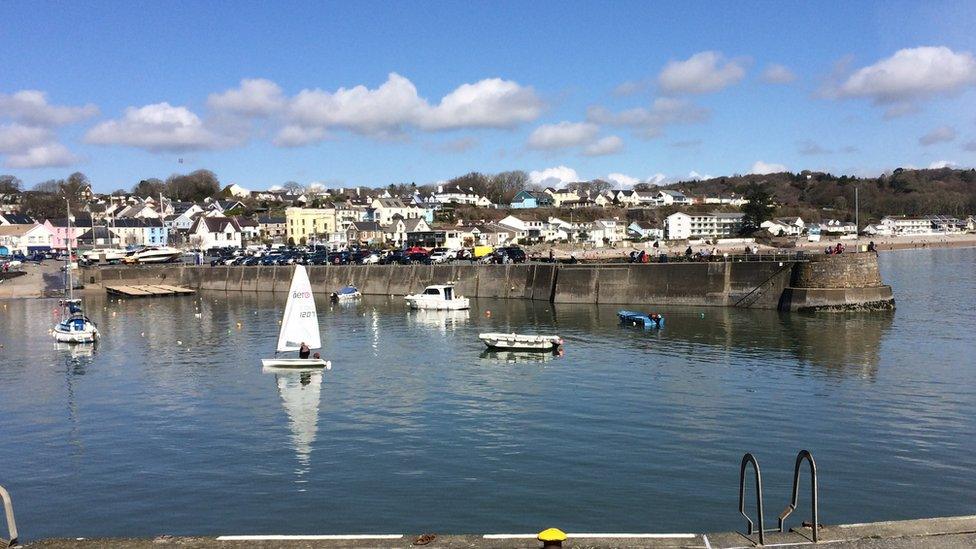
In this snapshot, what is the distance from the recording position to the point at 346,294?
7956 centimetres

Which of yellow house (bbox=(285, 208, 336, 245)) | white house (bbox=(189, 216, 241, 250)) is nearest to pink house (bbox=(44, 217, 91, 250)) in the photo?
white house (bbox=(189, 216, 241, 250))

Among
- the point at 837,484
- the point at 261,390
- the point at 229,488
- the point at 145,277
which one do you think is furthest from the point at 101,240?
the point at 837,484

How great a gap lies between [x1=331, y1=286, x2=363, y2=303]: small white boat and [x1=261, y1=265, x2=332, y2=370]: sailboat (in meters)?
39.6

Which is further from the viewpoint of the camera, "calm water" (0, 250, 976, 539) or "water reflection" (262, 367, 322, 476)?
"water reflection" (262, 367, 322, 476)

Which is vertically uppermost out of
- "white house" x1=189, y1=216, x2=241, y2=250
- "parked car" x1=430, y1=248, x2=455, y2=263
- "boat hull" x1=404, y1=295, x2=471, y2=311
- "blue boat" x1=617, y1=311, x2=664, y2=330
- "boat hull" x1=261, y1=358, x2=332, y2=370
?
"white house" x1=189, y1=216, x2=241, y2=250

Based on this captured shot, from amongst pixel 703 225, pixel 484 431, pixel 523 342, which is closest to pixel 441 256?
pixel 523 342

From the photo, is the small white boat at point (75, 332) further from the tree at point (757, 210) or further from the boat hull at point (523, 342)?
the tree at point (757, 210)

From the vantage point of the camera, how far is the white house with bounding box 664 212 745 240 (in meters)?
189

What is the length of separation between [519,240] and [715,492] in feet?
453

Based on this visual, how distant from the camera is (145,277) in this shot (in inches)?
3757

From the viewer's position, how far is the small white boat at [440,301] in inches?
2557

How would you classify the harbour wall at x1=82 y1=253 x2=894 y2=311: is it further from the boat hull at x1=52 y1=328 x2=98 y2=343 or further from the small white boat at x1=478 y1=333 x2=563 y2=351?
the boat hull at x1=52 y1=328 x2=98 y2=343

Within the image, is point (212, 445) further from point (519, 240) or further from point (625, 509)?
point (519, 240)

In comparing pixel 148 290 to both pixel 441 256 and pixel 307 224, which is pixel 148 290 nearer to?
pixel 441 256
